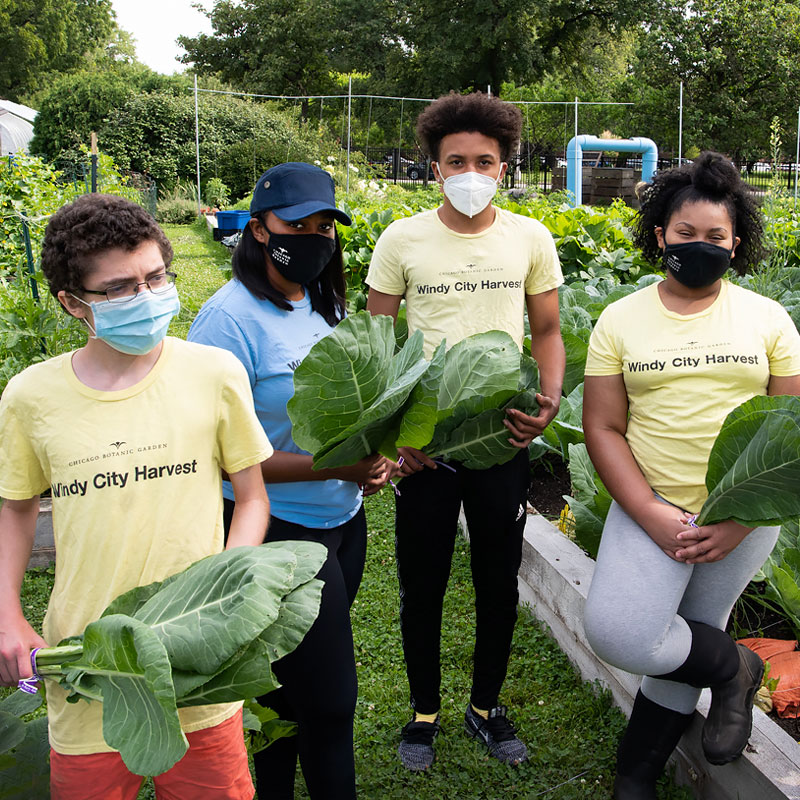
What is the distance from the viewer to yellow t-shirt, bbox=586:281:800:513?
2.18 meters

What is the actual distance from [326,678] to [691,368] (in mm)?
1261

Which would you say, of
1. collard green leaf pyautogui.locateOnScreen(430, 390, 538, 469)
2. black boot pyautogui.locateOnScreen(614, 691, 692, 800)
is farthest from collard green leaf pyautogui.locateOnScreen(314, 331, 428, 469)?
black boot pyautogui.locateOnScreen(614, 691, 692, 800)

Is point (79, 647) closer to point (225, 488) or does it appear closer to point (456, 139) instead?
point (225, 488)

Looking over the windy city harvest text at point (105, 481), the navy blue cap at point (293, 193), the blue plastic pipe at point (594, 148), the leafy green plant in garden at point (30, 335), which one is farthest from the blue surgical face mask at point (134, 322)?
the blue plastic pipe at point (594, 148)

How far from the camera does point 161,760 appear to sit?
1378 mm

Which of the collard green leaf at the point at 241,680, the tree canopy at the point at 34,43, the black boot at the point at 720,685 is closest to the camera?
the collard green leaf at the point at 241,680

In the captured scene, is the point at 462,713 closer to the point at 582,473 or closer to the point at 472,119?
the point at 582,473

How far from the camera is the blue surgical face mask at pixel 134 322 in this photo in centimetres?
171

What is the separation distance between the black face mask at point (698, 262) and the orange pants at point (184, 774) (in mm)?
1609

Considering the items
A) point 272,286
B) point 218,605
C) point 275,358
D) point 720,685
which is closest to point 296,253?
point 272,286

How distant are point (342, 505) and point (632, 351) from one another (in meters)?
0.91

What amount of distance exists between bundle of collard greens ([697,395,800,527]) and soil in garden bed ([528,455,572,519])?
2.21m

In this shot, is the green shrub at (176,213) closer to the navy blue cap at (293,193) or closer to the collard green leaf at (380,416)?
the navy blue cap at (293,193)

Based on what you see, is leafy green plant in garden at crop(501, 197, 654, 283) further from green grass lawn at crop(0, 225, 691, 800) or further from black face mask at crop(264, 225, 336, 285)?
black face mask at crop(264, 225, 336, 285)
